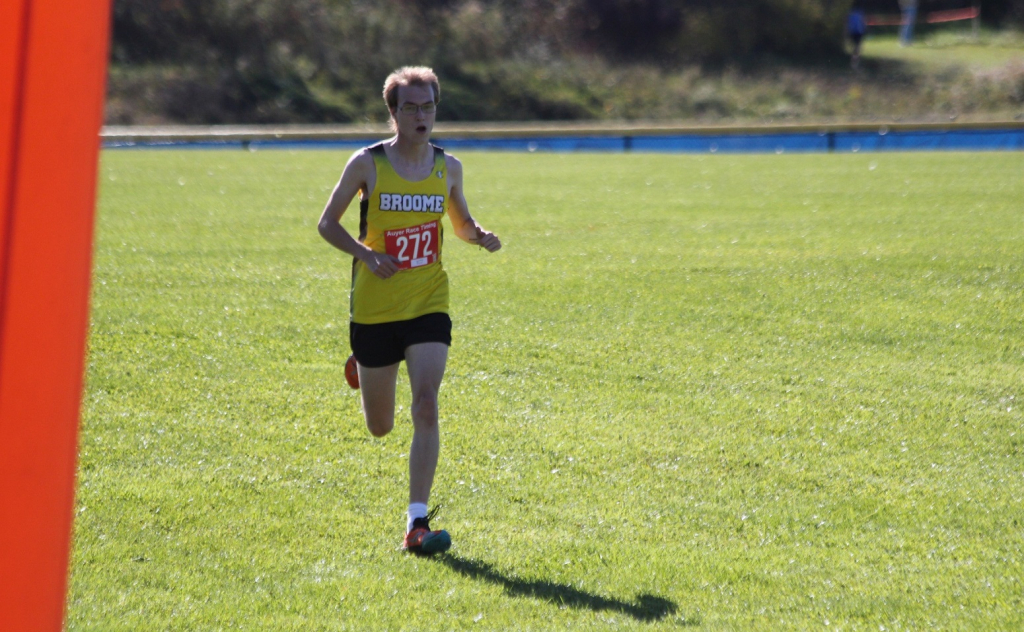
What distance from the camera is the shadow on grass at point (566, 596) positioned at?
4141 millimetres

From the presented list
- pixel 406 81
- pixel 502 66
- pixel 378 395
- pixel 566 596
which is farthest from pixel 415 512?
pixel 502 66

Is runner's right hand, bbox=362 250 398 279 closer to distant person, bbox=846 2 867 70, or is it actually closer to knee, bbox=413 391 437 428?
knee, bbox=413 391 437 428

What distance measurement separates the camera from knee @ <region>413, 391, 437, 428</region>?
4.82 metres

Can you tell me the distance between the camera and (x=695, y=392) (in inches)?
290

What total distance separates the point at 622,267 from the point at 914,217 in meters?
5.39

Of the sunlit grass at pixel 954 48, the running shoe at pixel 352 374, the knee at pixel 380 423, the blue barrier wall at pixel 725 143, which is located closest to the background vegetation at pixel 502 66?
the sunlit grass at pixel 954 48

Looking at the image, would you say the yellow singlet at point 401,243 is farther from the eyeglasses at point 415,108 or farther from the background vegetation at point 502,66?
the background vegetation at point 502,66

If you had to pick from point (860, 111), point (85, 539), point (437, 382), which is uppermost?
point (860, 111)

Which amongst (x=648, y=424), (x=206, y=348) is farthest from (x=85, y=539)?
(x=206, y=348)

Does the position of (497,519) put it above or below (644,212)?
below

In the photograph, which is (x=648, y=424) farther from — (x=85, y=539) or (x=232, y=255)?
(x=232, y=255)

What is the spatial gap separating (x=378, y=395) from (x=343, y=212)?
87 centimetres

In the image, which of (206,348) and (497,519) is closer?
(497,519)

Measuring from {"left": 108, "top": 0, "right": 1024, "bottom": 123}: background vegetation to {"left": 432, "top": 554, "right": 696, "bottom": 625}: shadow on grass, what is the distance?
3273 cm
